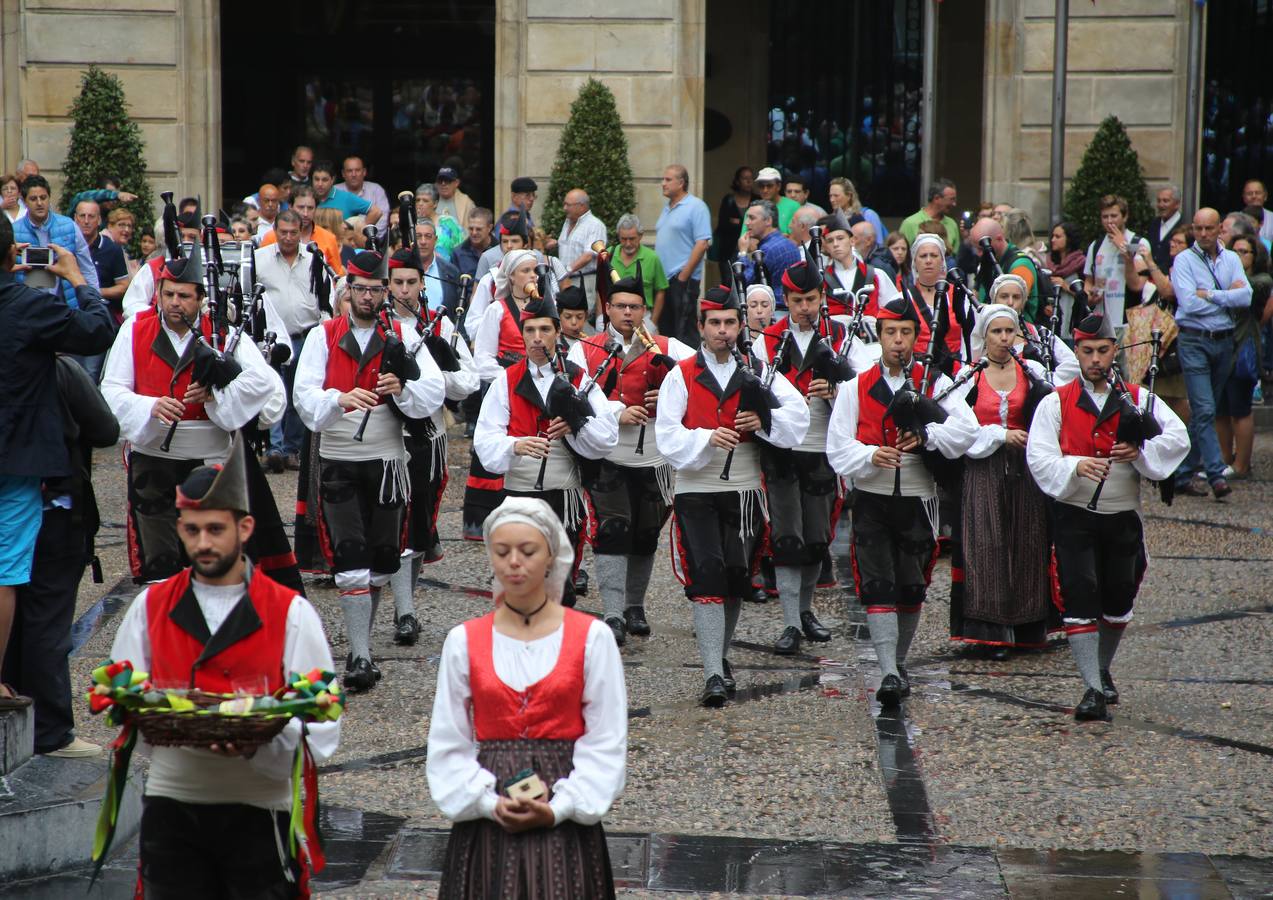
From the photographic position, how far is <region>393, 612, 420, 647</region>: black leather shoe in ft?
28.2

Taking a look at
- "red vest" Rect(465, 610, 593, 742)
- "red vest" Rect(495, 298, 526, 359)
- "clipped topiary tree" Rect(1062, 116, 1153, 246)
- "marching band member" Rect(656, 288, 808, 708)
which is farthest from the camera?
"clipped topiary tree" Rect(1062, 116, 1153, 246)

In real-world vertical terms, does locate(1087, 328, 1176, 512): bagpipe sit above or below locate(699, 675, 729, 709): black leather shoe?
above

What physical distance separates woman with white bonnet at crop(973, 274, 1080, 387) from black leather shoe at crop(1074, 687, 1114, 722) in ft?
7.04

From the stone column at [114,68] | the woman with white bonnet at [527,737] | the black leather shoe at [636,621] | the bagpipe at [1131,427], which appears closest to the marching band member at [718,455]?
the black leather shoe at [636,621]

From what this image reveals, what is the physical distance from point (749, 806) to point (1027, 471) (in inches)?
111

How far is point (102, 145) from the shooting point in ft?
55.3

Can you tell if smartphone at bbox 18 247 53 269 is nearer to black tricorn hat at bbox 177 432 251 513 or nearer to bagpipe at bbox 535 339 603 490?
black tricorn hat at bbox 177 432 251 513

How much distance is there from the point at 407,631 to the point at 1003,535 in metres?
2.90

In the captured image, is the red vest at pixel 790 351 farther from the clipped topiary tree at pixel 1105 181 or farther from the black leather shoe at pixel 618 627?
the clipped topiary tree at pixel 1105 181

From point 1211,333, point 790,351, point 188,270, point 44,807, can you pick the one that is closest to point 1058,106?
point 1211,333

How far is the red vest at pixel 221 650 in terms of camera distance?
4.23 meters

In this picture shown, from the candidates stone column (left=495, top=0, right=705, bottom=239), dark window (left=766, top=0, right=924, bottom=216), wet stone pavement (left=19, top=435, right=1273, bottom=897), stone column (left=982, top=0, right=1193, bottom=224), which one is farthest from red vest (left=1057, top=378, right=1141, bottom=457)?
dark window (left=766, top=0, right=924, bottom=216)

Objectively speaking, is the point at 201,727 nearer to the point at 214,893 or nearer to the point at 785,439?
the point at 214,893

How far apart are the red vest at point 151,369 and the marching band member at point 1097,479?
142 inches
